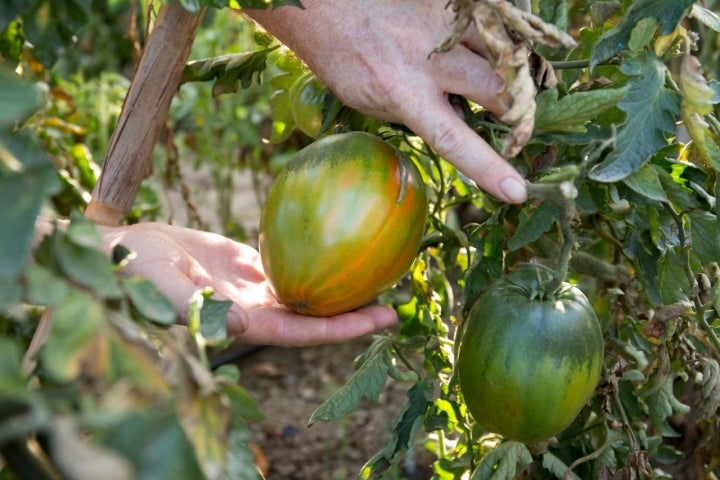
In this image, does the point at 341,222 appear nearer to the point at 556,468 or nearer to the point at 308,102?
the point at 308,102

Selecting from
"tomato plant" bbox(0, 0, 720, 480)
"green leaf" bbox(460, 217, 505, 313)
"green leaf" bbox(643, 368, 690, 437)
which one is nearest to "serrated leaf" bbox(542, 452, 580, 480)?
"tomato plant" bbox(0, 0, 720, 480)

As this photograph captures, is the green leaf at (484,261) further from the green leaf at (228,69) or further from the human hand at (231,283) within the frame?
the green leaf at (228,69)

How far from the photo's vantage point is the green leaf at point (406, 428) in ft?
4.02

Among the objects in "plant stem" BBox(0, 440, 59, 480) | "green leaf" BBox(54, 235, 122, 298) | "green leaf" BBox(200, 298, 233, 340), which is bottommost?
"green leaf" BBox(200, 298, 233, 340)

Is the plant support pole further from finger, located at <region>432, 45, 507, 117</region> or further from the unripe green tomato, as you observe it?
finger, located at <region>432, 45, 507, 117</region>

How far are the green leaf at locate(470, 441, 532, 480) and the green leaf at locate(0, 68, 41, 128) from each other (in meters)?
0.85

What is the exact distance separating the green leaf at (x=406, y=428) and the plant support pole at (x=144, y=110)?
546 mm

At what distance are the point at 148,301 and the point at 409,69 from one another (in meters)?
0.56

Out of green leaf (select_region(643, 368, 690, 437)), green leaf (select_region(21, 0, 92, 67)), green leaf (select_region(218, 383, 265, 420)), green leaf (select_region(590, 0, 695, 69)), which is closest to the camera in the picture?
green leaf (select_region(218, 383, 265, 420))

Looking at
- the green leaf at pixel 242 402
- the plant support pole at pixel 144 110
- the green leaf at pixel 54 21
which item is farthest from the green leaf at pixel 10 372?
the plant support pole at pixel 144 110

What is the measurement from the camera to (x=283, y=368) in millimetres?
2580

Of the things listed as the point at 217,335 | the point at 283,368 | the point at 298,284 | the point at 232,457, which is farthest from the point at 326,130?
the point at 283,368

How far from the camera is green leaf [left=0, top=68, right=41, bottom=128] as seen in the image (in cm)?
54

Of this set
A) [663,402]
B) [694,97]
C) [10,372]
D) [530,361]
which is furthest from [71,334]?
[663,402]
